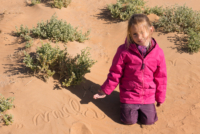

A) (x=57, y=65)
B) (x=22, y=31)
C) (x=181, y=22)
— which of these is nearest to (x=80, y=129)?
(x=57, y=65)

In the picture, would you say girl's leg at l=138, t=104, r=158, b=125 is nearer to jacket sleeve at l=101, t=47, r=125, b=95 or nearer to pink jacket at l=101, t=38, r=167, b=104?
pink jacket at l=101, t=38, r=167, b=104

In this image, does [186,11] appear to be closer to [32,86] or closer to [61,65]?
[61,65]

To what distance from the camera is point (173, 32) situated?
609cm

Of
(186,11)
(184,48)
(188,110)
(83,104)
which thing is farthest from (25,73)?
(186,11)

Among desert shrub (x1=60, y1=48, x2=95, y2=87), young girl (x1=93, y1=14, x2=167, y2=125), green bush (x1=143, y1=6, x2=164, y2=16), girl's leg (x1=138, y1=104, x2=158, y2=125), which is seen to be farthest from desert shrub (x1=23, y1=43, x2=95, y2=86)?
green bush (x1=143, y1=6, x2=164, y2=16)

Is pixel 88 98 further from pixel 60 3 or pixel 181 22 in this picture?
pixel 60 3

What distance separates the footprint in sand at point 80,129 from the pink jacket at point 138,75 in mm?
711

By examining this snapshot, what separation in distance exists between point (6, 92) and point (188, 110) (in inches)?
139

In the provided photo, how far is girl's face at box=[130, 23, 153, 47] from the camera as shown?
3295mm

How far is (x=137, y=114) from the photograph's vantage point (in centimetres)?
375

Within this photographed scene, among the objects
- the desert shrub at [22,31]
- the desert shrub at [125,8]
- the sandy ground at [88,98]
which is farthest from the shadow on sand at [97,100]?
the desert shrub at [125,8]

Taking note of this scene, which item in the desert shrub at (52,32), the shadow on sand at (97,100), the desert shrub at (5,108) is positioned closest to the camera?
the desert shrub at (5,108)

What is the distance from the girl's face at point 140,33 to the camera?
329cm

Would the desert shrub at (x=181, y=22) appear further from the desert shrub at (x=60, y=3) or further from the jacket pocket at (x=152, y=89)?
the desert shrub at (x=60, y=3)
